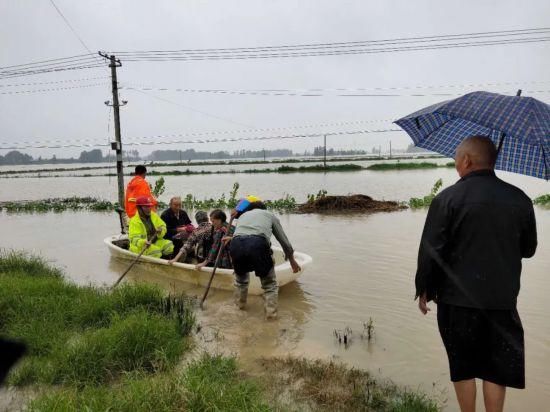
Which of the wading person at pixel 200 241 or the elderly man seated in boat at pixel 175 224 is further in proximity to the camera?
the elderly man seated in boat at pixel 175 224

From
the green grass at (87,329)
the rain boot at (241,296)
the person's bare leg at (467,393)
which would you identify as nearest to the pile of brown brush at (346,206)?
the rain boot at (241,296)

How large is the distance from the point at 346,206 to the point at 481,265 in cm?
1429

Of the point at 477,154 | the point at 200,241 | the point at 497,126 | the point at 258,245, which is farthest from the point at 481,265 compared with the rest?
the point at 200,241

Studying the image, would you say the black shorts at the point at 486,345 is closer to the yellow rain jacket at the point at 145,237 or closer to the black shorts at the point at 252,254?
the black shorts at the point at 252,254

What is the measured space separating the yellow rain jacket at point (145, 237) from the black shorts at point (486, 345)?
20.2ft

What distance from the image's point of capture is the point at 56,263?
31.0 feet

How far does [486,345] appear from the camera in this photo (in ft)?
8.46

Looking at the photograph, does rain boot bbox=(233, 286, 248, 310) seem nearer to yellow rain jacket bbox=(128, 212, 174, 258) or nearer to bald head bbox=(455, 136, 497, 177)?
yellow rain jacket bbox=(128, 212, 174, 258)

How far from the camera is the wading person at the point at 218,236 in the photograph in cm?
643

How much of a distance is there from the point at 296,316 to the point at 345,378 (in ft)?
6.89

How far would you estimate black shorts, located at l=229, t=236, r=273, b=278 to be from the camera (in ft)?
17.3

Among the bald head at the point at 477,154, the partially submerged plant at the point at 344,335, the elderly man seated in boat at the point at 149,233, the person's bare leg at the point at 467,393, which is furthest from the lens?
the elderly man seated in boat at the point at 149,233

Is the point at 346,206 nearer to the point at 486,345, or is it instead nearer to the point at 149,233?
the point at 149,233

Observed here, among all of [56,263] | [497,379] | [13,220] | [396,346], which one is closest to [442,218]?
[497,379]
